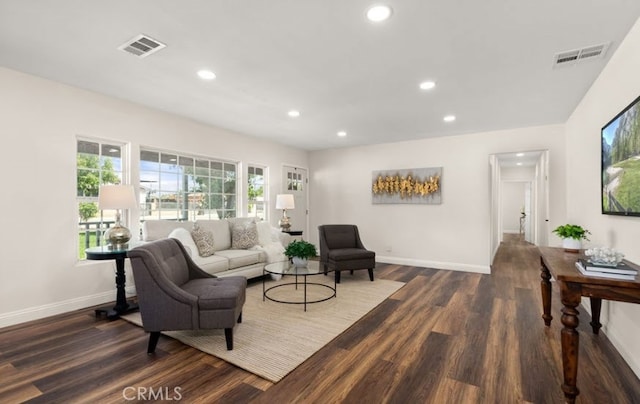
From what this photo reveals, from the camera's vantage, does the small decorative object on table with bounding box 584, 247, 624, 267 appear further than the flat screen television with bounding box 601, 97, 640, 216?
No

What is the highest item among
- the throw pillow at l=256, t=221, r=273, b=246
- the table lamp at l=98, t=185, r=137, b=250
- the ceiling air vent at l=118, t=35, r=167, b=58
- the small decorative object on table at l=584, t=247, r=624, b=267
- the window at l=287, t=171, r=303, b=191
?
the ceiling air vent at l=118, t=35, r=167, b=58

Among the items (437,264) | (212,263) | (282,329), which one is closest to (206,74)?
(212,263)

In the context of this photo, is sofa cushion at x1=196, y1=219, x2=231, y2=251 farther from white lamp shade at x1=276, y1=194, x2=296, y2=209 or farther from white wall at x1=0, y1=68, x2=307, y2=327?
white lamp shade at x1=276, y1=194, x2=296, y2=209

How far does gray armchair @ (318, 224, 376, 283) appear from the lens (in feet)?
14.8

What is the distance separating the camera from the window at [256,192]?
231 inches

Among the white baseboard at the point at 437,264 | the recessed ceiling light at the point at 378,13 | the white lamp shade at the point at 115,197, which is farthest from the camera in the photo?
the white baseboard at the point at 437,264

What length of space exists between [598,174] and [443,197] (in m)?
2.76

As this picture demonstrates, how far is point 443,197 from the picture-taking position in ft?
18.7

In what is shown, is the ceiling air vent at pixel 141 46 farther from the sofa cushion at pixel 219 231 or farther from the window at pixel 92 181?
the sofa cushion at pixel 219 231

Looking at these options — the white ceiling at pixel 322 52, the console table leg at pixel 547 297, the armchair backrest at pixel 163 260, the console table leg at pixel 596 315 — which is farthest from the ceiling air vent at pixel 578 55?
the armchair backrest at pixel 163 260

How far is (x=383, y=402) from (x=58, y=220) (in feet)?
12.3

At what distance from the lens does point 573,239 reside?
2.83m

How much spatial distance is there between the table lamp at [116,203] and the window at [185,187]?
0.93 m

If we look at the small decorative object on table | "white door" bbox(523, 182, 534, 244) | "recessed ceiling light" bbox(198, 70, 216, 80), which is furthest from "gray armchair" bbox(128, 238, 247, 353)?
"white door" bbox(523, 182, 534, 244)
